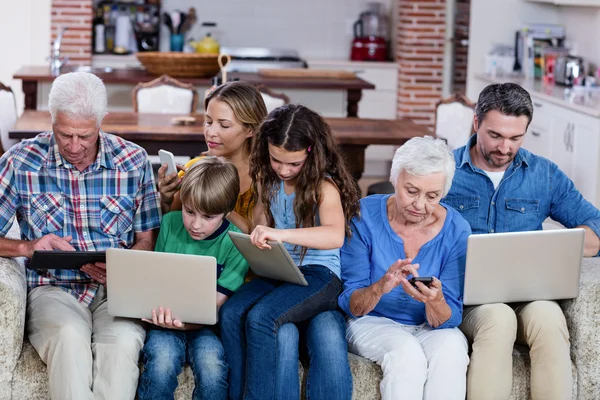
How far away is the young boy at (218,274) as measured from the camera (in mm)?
2585

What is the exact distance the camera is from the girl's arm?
8.42 ft

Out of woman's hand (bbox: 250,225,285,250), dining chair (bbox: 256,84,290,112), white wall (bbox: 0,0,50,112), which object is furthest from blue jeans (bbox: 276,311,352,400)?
white wall (bbox: 0,0,50,112)

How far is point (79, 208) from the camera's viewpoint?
9.43 ft

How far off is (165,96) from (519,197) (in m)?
3.18

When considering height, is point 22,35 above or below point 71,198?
above

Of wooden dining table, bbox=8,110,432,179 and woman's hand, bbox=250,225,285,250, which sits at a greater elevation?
wooden dining table, bbox=8,110,432,179

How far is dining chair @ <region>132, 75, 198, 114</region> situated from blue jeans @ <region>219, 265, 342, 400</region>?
3150 millimetres

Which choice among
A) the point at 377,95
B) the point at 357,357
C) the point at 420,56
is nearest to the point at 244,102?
the point at 357,357

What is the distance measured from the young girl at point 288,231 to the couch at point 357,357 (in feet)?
0.42

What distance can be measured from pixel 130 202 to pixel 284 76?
3.67m

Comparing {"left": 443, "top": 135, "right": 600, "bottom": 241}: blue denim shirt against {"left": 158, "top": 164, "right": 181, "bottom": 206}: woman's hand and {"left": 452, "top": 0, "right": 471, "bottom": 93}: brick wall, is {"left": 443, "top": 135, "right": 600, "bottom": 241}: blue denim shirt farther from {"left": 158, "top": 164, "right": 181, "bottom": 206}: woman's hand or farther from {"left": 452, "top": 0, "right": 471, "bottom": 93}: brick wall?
{"left": 452, "top": 0, "right": 471, "bottom": 93}: brick wall

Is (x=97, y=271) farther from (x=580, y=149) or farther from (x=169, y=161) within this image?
(x=580, y=149)

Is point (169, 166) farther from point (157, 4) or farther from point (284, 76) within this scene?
point (157, 4)

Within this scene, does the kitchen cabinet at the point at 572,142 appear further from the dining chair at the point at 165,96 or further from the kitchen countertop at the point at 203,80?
the dining chair at the point at 165,96
